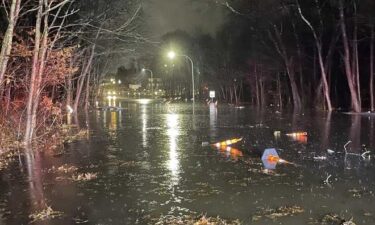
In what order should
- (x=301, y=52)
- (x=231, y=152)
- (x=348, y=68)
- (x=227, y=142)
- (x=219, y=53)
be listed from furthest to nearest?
(x=219, y=53) < (x=301, y=52) < (x=348, y=68) < (x=227, y=142) < (x=231, y=152)

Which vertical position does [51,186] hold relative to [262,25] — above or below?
below

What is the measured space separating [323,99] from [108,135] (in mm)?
33094

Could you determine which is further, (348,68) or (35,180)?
(348,68)

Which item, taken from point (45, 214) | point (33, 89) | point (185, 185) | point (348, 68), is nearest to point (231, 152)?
point (185, 185)

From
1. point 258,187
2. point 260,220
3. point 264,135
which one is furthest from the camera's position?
point 264,135

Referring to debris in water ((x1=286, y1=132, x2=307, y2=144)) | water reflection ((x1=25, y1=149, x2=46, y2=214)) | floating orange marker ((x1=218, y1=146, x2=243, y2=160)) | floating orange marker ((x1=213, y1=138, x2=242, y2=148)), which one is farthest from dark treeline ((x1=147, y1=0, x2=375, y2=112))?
water reflection ((x1=25, y1=149, x2=46, y2=214))

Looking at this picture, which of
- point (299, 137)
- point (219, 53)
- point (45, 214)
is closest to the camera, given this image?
point (45, 214)

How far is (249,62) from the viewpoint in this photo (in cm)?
6750

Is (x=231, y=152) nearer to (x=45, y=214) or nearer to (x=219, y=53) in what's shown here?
(x=45, y=214)

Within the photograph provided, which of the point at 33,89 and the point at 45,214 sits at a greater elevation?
the point at 33,89

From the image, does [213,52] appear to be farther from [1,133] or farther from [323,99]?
[1,133]

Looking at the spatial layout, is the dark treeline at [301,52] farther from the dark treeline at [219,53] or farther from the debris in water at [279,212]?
the debris in water at [279,212]

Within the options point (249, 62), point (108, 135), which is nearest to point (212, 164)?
point (108, 135)

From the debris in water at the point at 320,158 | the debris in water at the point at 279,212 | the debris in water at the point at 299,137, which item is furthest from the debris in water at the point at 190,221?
the debris in water at the point at 299,137
